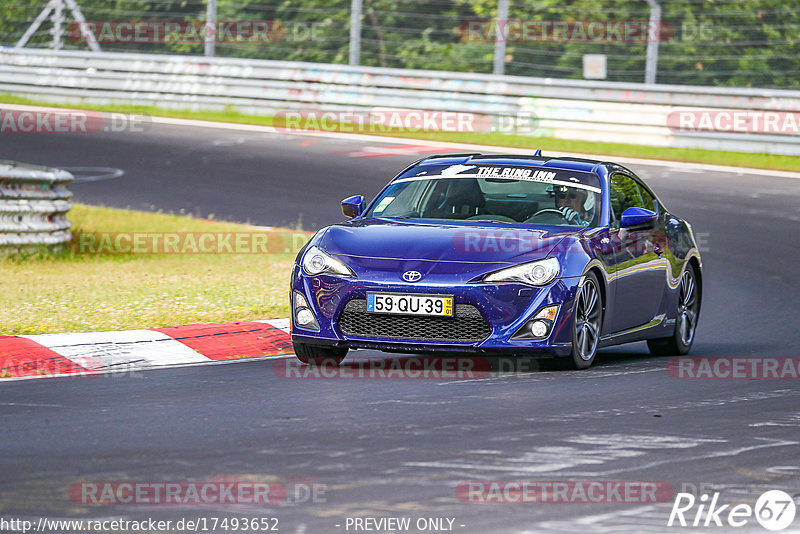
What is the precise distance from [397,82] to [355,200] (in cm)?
1591

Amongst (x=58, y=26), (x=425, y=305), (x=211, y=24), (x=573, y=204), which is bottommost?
(x=425, y=305)

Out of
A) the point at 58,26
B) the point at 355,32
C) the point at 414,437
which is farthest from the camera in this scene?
the point at 58,26

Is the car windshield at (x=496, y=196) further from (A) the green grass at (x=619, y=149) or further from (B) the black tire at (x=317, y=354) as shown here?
(A) the green grass at (x=619, y=149)

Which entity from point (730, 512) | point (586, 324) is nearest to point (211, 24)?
point (586, 324)

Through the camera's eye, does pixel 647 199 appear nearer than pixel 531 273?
No

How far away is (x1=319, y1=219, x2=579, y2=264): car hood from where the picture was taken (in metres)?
8.55

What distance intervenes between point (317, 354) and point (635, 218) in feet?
7.42

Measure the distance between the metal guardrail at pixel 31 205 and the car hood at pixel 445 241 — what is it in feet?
20.3

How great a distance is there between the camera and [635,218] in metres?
9.53

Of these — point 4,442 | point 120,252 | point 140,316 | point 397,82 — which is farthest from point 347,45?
point 4,442

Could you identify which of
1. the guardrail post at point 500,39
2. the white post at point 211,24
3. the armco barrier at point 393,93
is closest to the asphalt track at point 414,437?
the armco barrier at point 393,93

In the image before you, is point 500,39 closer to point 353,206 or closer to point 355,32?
point 355,32

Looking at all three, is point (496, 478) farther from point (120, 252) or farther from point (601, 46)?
point (601, 46)

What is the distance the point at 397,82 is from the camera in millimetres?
25438
